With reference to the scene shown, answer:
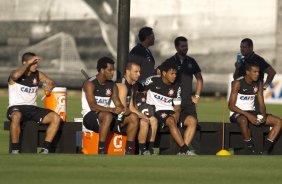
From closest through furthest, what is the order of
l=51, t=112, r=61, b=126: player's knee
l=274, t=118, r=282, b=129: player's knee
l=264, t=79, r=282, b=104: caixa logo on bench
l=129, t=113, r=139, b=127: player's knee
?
l=129, t=113, r=139, b=127: player's knee < l=51, t=112, r=61, b=126: player's knee < l=274, t=118, r=282, b=129: player's knee < l=264, t=79, r=282, b=104: caixa logo on bench

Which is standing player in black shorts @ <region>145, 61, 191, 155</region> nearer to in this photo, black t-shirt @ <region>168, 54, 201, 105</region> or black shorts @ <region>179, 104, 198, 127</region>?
black shorts @ <region>179, 104, 198, 127</region>

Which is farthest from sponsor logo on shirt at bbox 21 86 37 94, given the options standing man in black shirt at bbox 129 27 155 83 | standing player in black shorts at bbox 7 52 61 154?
standing man in black shirt at bbox 129 27 155 83

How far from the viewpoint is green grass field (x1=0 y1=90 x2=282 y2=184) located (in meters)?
12.0

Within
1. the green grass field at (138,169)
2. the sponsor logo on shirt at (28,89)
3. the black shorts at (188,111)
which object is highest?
the sponsor logo on shirt at (28,89)

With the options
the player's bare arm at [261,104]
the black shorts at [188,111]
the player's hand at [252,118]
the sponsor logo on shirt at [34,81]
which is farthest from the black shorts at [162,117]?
the sponsor logo on shirt at [34,81]

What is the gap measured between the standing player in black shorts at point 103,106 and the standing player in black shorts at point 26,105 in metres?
0.54

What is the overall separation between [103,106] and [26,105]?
1.23 m

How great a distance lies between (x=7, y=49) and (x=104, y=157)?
25.1m

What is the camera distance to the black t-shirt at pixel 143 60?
18.2m

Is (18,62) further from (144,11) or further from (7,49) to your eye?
(144,11)

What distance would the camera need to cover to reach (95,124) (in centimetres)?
1579

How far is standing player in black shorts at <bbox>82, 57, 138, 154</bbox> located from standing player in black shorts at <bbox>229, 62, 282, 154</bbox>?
1.98 metres

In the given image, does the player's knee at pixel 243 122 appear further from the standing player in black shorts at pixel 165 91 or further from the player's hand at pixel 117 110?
the player's hand at pixel 117 110

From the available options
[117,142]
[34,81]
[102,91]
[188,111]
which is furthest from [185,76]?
[34,81]
